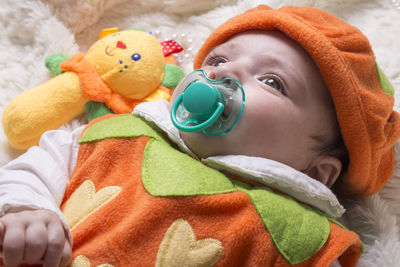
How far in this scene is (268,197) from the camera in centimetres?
86

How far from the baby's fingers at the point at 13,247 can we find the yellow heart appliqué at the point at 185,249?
0.80 feet

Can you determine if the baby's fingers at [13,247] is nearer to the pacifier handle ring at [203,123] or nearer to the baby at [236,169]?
→ the baby at [236,169]

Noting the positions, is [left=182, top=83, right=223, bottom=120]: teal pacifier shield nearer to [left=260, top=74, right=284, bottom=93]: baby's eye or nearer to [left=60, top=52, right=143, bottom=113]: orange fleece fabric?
[left=260, top=74, right=284, bottom=93]: baby's eye

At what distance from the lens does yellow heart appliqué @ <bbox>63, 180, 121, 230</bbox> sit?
0.86 m

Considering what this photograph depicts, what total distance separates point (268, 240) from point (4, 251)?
48 centimetres

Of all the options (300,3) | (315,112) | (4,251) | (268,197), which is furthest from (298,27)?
(4,251)

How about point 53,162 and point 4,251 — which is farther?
point 53,162

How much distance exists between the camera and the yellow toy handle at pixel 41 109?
1084 mm

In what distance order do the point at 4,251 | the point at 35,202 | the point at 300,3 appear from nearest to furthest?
the point at 4,251 < the point at 35,202 < the point at 300,3

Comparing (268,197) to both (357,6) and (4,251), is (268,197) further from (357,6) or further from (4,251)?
(357,6)

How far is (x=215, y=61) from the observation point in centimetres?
Answer: 104

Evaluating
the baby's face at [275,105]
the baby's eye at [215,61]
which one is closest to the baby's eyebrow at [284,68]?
the baby's face at [275,105]

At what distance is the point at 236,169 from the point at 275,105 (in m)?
0.17

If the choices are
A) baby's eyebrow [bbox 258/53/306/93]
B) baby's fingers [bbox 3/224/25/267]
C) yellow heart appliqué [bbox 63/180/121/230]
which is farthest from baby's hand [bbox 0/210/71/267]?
baby's eyebrow [bbox 258/53/306/93]
